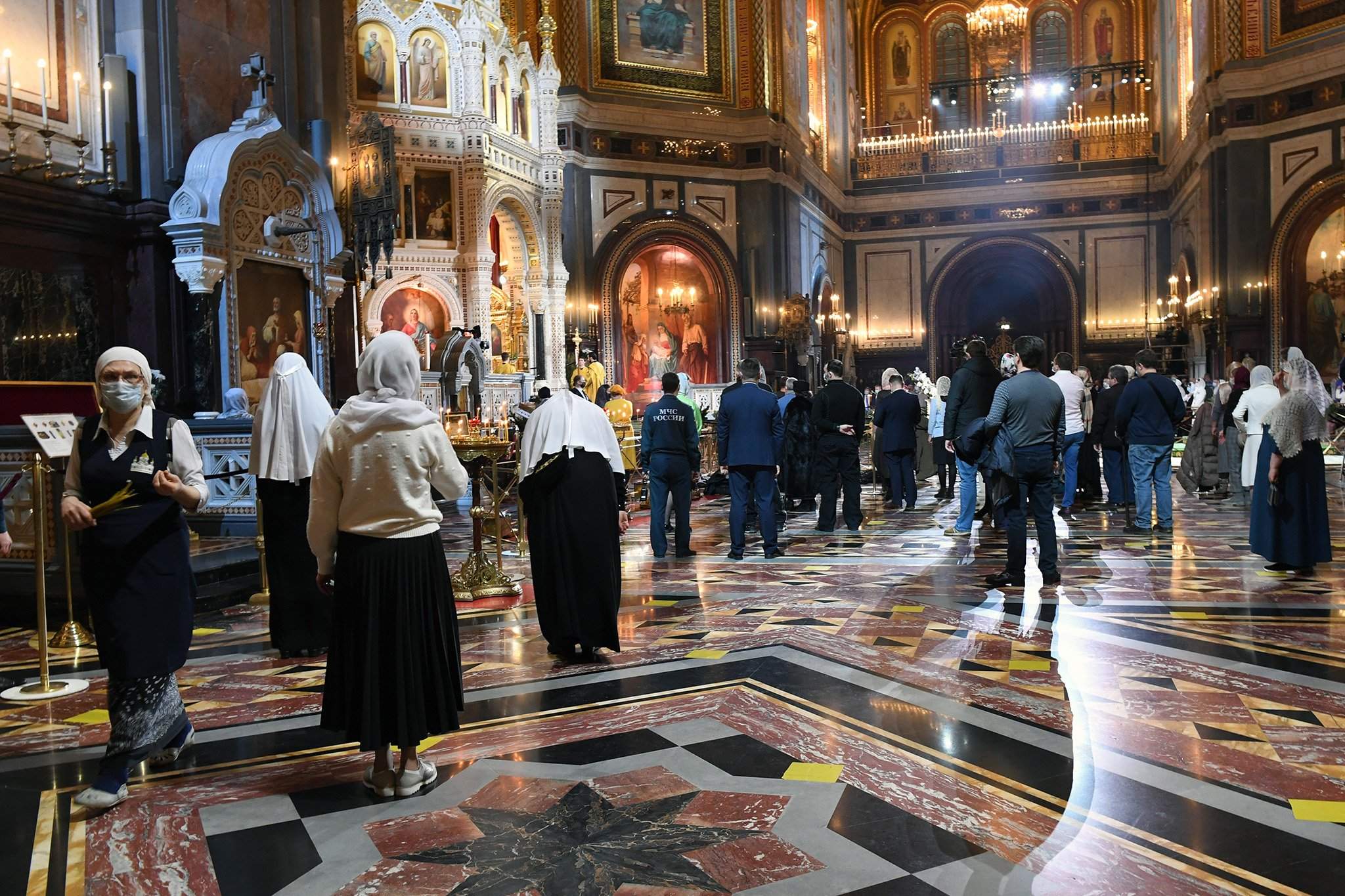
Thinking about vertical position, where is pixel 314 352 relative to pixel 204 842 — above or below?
above

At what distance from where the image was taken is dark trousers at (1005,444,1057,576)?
702cm

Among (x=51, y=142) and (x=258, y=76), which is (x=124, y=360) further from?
(x=258, y=76)

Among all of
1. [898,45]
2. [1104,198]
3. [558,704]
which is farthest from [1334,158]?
[558,704]

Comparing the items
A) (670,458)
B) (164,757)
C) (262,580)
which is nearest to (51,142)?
(262,580)

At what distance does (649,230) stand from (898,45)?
1556 centimetres

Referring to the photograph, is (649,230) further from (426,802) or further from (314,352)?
Result: (426,802)

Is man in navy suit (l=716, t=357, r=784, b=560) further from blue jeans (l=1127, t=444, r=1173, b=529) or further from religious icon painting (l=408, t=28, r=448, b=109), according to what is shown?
religious icon painting (l=408, t=28, r=448, b=109)

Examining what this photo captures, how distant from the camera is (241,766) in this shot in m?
3.90

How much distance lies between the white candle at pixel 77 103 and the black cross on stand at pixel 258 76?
54.6 inches

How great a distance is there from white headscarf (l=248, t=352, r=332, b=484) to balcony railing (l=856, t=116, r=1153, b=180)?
26.7m

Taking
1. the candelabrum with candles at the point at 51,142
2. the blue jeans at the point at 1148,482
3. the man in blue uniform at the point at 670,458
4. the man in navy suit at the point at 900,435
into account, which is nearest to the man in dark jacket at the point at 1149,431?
the blue jeans at the point at 1148,482

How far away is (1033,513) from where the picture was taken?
7117mm

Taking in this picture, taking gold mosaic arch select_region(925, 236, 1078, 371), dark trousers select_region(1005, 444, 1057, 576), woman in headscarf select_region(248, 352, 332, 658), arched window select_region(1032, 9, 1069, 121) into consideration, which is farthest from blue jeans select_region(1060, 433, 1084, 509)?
arched window select_region(1032, 9, 1069, 121)

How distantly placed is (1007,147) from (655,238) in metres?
12.8
